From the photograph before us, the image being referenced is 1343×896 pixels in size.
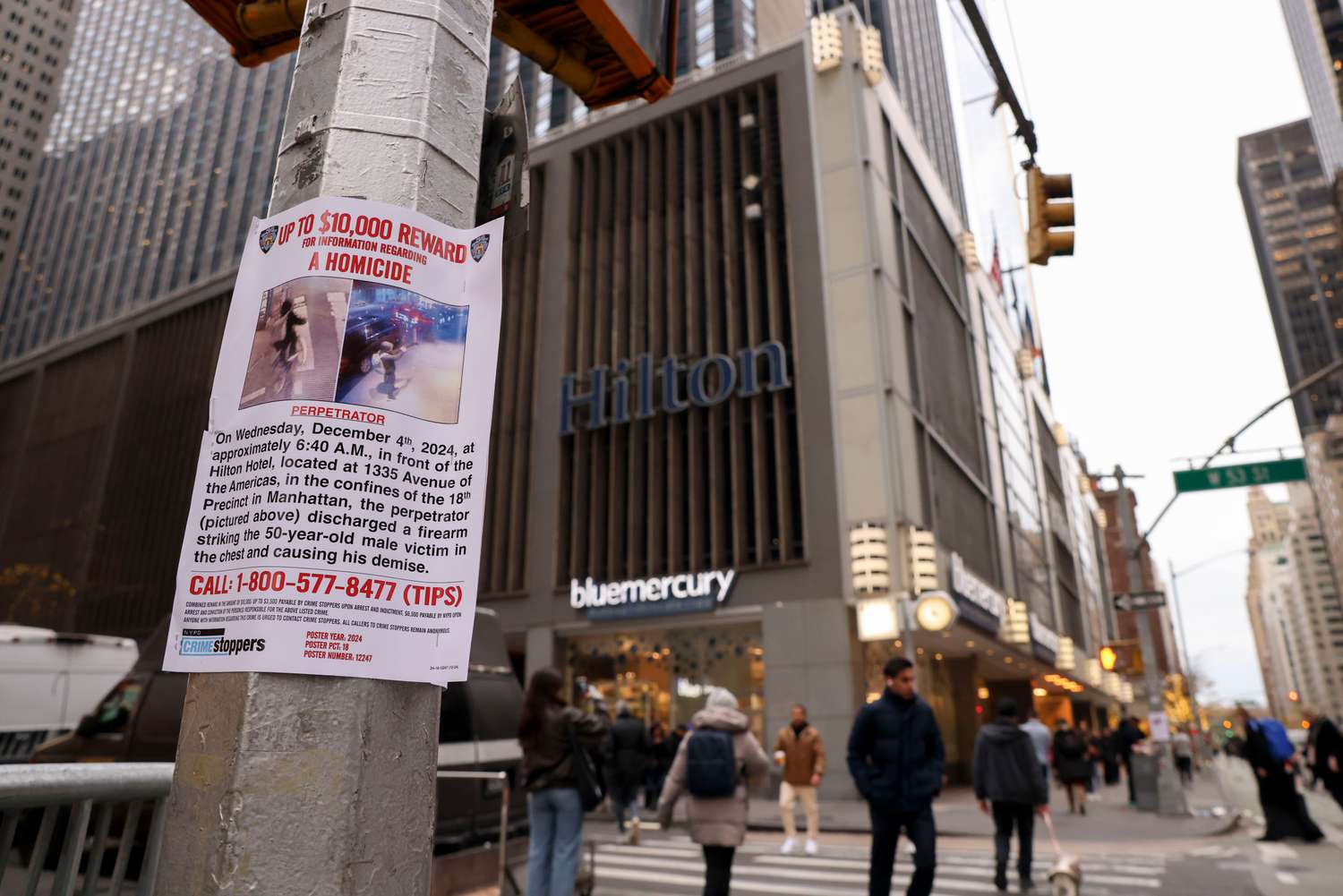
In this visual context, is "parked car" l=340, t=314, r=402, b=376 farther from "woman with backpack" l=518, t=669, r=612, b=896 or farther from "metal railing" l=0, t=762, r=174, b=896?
"woman with backpack" l=518, t=669, r=612, b=896

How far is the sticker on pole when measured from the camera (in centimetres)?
202

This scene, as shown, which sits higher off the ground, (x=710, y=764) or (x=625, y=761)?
(x=710, y=764)

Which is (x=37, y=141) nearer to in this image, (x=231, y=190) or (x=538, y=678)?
(x=231, y=190)

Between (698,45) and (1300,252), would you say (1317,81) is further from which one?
(698,45)

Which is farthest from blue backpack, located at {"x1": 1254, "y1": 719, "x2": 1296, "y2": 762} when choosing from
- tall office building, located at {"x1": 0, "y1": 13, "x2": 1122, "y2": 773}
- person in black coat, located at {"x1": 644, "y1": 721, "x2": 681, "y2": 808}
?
person in black coat, located at {"x1": 644, "y1": 721, "x2": 681, "y2": 808}

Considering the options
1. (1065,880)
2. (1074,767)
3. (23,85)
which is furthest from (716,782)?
(23,85)

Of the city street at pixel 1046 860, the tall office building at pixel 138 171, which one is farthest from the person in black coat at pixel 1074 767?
the tall office building at pixel 138 171

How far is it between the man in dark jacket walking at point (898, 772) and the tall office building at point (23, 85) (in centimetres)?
9377

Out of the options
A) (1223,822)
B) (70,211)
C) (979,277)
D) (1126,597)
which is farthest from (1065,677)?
(70,211)

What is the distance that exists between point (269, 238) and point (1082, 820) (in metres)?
18.6

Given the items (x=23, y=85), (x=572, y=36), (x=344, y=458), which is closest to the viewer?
(x=344, y=458)

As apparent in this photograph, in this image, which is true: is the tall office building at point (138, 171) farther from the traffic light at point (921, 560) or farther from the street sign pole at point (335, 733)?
the street sign pole at point (335, 733)

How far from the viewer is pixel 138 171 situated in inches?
4446

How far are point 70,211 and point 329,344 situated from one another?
14333cm
